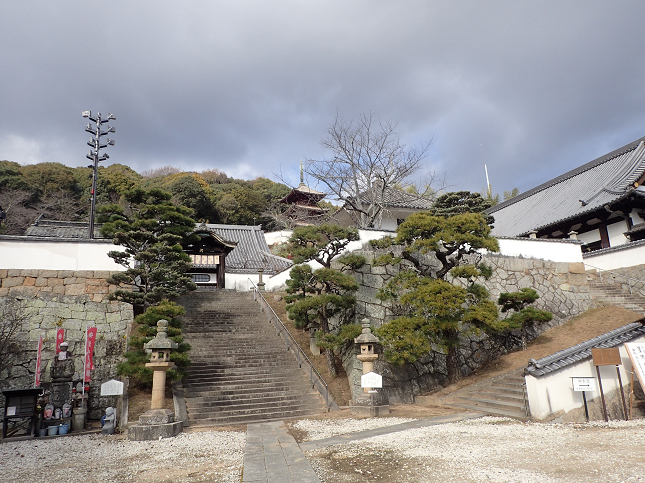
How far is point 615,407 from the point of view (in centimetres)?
766

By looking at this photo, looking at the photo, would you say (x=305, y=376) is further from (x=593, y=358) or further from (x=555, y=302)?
(x=555, y=302)

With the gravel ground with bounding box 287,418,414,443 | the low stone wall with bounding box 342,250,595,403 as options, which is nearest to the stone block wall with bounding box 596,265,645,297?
the low stone wall with bounding box 342,250,595,403

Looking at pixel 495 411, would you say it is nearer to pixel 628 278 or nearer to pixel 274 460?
pixel 274 460

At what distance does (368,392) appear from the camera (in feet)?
30.1

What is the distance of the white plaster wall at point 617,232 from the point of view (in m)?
15.4

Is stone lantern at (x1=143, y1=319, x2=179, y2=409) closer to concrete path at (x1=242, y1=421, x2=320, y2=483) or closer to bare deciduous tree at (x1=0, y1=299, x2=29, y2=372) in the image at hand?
concrete path at (x1=242, y1=421, x2=320, y2=483)

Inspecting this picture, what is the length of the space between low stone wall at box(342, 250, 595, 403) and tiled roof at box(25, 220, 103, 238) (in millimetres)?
14876

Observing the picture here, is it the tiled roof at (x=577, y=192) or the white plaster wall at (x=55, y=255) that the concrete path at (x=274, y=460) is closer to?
the white plaster wall at (x=55, y=255)

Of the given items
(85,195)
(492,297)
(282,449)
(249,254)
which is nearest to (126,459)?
(282,449)

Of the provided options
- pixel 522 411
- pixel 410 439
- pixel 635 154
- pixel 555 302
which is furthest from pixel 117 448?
pixel 635 154

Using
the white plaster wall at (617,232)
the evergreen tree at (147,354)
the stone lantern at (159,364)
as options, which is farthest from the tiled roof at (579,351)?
the white plaster wall at (617,232)

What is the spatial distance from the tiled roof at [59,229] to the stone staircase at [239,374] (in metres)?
9.78

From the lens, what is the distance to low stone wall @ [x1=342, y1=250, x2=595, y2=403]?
10875mm

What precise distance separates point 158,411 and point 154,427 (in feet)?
1.04
